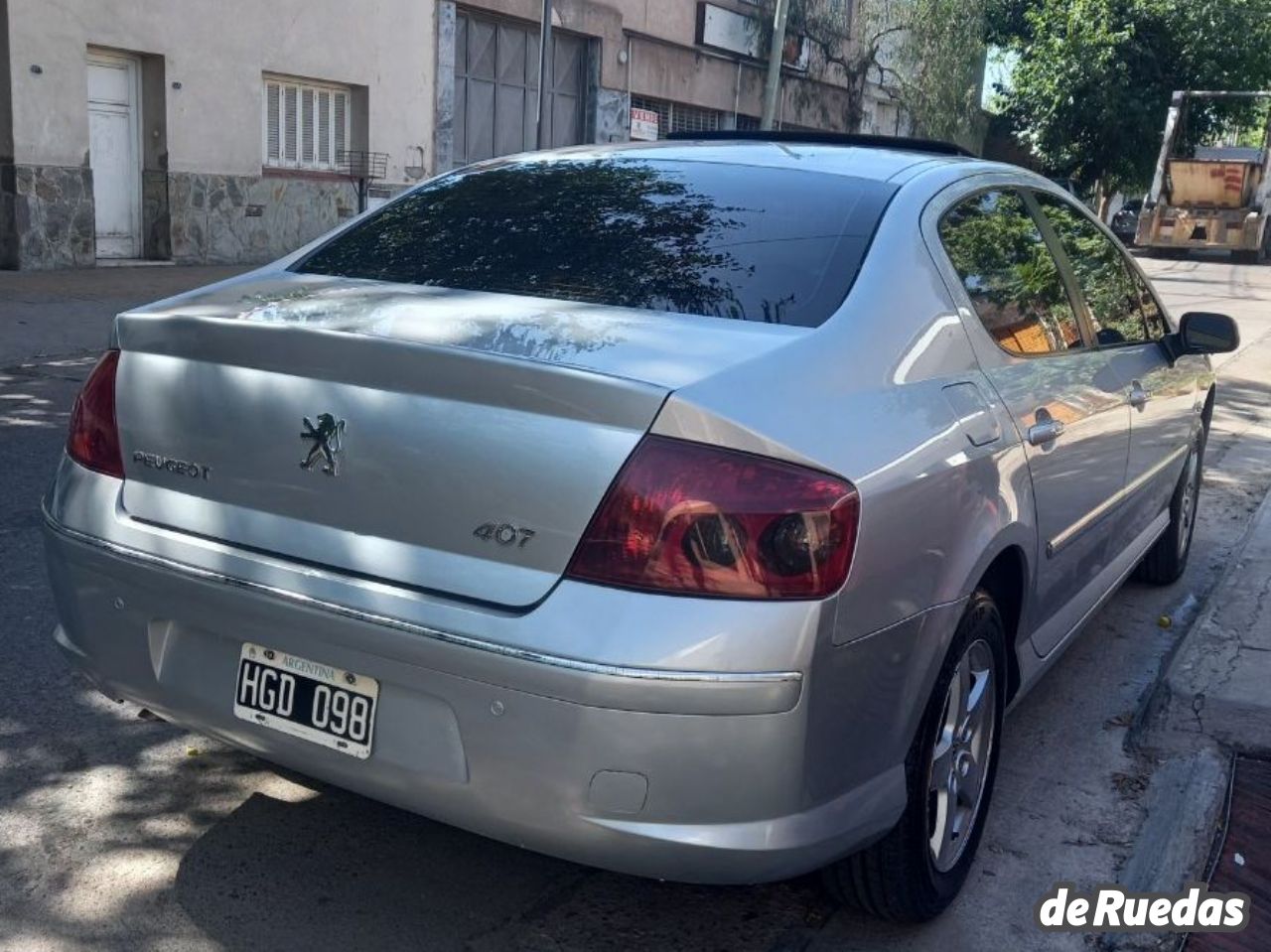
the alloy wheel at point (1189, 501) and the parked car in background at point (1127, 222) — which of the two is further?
the parked car in background at point (1127, 222)

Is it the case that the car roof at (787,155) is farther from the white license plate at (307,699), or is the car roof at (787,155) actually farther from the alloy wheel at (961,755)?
the white license plate at (307,699)

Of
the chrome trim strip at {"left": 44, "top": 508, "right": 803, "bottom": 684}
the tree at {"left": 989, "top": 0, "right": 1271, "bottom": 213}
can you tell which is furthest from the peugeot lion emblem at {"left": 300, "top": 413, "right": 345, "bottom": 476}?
the tree at {"left": 989, "top": 0, "right": 1271, "bottom": 213}

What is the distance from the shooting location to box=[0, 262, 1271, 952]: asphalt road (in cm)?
291

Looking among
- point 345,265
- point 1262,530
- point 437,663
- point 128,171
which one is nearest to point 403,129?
point 128,171

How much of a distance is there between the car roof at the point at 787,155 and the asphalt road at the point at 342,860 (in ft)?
5.72

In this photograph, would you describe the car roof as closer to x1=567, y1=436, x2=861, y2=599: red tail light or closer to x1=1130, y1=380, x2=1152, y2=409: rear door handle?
x1=1130, y1=380, x2=1152, y2=409: rear door handle

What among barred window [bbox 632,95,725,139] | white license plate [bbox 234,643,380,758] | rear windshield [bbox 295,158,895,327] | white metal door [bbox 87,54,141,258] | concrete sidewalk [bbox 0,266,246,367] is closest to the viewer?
white license plate [bbox 234,643,380,758]

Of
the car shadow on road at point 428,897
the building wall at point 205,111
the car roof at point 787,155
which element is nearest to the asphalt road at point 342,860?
the car shadow on road at point 428,897

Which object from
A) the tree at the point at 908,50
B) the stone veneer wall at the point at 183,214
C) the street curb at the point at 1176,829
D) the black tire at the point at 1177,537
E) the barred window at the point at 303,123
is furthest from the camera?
the tree at the point at 908,50

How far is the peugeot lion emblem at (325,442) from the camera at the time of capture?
2.68 metres

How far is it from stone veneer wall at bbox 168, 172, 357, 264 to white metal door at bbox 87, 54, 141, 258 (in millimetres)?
480

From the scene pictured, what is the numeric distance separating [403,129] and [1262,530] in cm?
1635

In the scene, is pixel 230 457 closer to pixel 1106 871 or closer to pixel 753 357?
pixel 753 357

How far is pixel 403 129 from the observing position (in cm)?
2031
